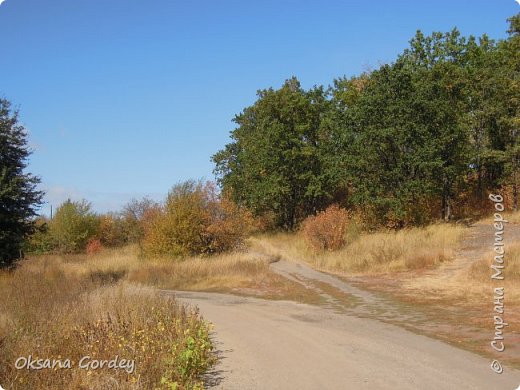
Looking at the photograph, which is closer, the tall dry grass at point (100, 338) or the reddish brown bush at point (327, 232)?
the tall dry grass at point (100, 338)

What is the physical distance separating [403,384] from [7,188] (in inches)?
694

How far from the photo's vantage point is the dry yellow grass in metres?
23.1

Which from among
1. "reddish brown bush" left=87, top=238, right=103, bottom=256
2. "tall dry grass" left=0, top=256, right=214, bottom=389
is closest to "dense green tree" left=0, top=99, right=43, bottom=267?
"tall dry grass" left=0, top=256, right=214, bottom=389

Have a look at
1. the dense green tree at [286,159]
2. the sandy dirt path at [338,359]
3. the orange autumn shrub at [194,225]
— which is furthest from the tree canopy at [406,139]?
the sandy dirt path at [338,359]

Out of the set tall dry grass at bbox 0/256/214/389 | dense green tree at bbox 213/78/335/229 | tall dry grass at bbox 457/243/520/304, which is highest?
dense green tree at bbox 213/78/335/229

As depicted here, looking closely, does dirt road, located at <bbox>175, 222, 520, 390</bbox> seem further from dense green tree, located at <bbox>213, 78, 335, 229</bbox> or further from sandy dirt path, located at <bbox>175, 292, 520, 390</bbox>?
dense green tree, located at <bbox>213, 78, 335, 229</bbox>

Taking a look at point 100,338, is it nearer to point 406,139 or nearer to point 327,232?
point 327,232

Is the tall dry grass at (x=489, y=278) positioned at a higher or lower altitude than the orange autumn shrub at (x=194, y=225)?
lower

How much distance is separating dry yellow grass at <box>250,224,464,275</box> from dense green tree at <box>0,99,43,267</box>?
15024mm

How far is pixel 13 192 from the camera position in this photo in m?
19.8

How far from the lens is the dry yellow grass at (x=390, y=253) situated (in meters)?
23.1

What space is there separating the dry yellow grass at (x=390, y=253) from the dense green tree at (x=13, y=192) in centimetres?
1502

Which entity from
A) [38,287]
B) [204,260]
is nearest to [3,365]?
[38,287]

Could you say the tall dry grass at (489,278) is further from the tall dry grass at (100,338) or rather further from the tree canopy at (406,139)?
the tree canopy at (406,139)
